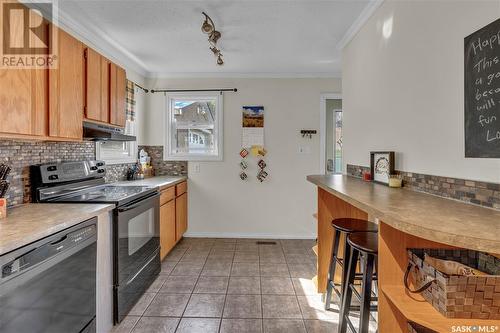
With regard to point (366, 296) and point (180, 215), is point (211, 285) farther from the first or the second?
point (366, 296)

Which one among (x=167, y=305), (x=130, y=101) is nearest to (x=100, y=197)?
(x=167, y=305)

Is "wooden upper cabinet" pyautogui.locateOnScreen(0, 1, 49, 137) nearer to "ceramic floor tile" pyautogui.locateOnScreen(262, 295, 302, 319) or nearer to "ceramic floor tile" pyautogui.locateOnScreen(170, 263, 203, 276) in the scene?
"ceramic floor tile" pyautogui.locateOnScreen(170, 263, 203, 276)

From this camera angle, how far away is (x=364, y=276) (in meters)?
1.42

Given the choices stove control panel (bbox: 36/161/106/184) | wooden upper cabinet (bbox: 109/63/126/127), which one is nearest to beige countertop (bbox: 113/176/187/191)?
stove control panel (bbox: 36/161/106/184)

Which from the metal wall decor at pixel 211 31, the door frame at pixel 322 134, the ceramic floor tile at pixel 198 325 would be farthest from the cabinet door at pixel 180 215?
the door frame at pixel 322 134

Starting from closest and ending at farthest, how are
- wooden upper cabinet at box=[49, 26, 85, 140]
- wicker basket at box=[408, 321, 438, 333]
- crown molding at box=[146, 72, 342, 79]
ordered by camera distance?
wicker basket at box=[408, 321, 438, 333], wooden upper cabinet at box=[49, 26, 85, 140], crown molding at box=[146, 72, 342, 79]

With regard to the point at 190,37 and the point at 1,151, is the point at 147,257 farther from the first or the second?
the point at 190,37

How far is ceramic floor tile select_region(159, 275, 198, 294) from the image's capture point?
2.48m

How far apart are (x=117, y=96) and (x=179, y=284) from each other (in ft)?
6.31

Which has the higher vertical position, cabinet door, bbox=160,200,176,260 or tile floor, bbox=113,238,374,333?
cabinet door, bbox=160,200,176,260

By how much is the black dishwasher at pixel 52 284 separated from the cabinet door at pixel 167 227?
1268 millimetres

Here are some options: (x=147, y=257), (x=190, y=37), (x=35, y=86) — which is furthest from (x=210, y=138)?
(x=35, y=86)

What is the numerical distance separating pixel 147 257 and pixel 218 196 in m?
1.67

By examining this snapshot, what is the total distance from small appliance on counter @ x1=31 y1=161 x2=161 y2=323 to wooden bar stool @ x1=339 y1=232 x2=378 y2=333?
5.13 feet
